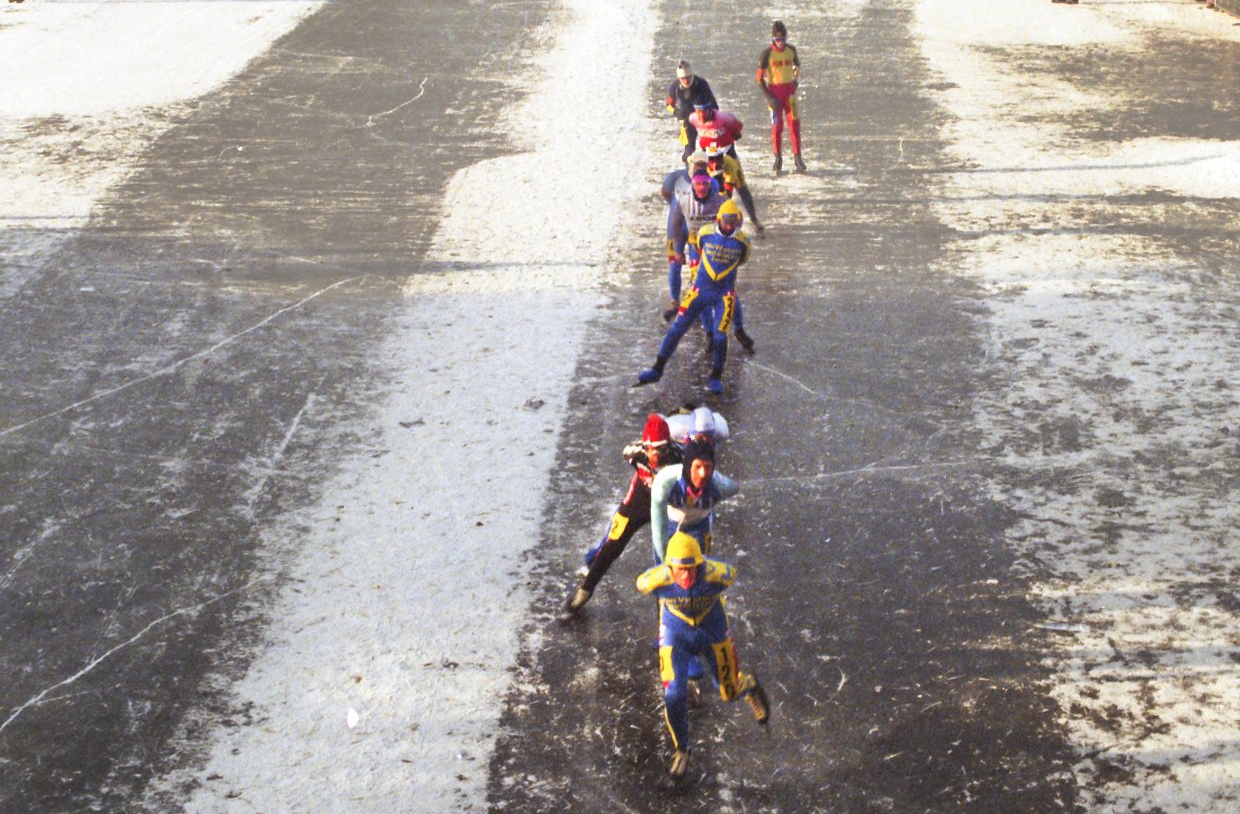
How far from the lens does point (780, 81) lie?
15.8 metres

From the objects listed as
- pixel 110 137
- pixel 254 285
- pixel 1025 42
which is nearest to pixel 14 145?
pixel 110 137

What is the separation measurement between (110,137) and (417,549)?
1098 centimetres

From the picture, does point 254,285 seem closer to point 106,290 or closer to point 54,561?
point 106,290

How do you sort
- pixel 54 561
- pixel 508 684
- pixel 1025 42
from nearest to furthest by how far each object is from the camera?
pixel 508 684 → pixel 54 561 → pixel 1025 42

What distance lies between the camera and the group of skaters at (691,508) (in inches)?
274

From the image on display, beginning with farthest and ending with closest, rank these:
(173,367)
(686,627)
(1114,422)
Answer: (173,367), (1114,422), (686,627)

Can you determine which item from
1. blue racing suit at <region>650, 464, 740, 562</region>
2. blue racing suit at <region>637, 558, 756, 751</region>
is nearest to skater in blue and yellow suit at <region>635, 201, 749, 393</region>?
blue racing suit at <region>650, 464, 740, 562</region>

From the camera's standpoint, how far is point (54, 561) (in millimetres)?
9008

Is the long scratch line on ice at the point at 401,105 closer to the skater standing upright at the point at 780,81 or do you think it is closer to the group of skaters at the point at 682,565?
the skater standing upright at the point at 780,81

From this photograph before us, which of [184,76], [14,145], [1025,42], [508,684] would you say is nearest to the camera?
[508,684]

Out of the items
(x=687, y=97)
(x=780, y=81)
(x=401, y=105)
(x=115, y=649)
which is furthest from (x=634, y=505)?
(x=401, y=105)

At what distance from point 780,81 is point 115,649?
35.0 feet

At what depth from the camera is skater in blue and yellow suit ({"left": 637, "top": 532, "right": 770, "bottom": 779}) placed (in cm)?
688

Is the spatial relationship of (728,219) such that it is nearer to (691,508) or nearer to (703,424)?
(703,424)
